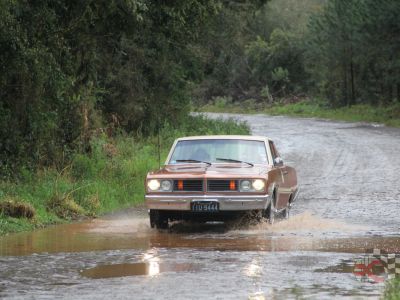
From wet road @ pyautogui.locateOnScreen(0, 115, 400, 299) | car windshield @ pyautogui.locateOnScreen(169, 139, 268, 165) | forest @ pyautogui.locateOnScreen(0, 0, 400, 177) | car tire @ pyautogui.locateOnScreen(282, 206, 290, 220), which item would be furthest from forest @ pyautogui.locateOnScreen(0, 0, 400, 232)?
car tire @ pyautogui.locateOnScreen(282, 206, 290, 220)

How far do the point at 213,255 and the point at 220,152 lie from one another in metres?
4.15

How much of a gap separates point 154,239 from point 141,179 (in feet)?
24.9

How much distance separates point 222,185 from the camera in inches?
547

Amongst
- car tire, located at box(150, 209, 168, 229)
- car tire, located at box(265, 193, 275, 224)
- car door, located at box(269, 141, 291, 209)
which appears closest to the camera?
car tire, located at box(265, 193, 275, 224)

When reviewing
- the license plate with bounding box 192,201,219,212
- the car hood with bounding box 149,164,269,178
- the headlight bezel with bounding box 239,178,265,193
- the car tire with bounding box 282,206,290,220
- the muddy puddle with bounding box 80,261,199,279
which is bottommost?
the car tire with bounding box 282,206,290,220

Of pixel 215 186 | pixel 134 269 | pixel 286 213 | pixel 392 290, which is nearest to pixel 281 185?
pixel 286 213

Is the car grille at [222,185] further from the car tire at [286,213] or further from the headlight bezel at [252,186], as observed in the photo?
the car tire at [286,213]

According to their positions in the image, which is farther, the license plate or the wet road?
the license plate

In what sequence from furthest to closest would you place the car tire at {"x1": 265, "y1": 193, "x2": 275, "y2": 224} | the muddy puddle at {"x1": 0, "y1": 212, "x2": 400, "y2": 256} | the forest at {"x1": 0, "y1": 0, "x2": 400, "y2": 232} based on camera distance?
1. the forest at {"x1": 0, "y1": 0, "x2": 400, "y2": 232}
2. the car tire at {"x1": 265, "y1": 193, "x2": 275, "y2": 224}
3. the muddy puddle at {"x1": 0, "y1": 212, "x2": 400, "y2": 256}

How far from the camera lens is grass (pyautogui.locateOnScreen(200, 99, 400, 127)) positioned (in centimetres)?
5564

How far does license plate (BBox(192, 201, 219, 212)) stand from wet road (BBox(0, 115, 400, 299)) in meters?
0.39

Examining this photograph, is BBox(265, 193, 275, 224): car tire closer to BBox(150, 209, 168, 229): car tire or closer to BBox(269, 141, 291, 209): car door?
BBox(269, 141, 291, 209): car door

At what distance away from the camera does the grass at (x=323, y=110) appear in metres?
55.6

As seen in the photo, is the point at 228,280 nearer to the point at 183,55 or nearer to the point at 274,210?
the point at 274,210
